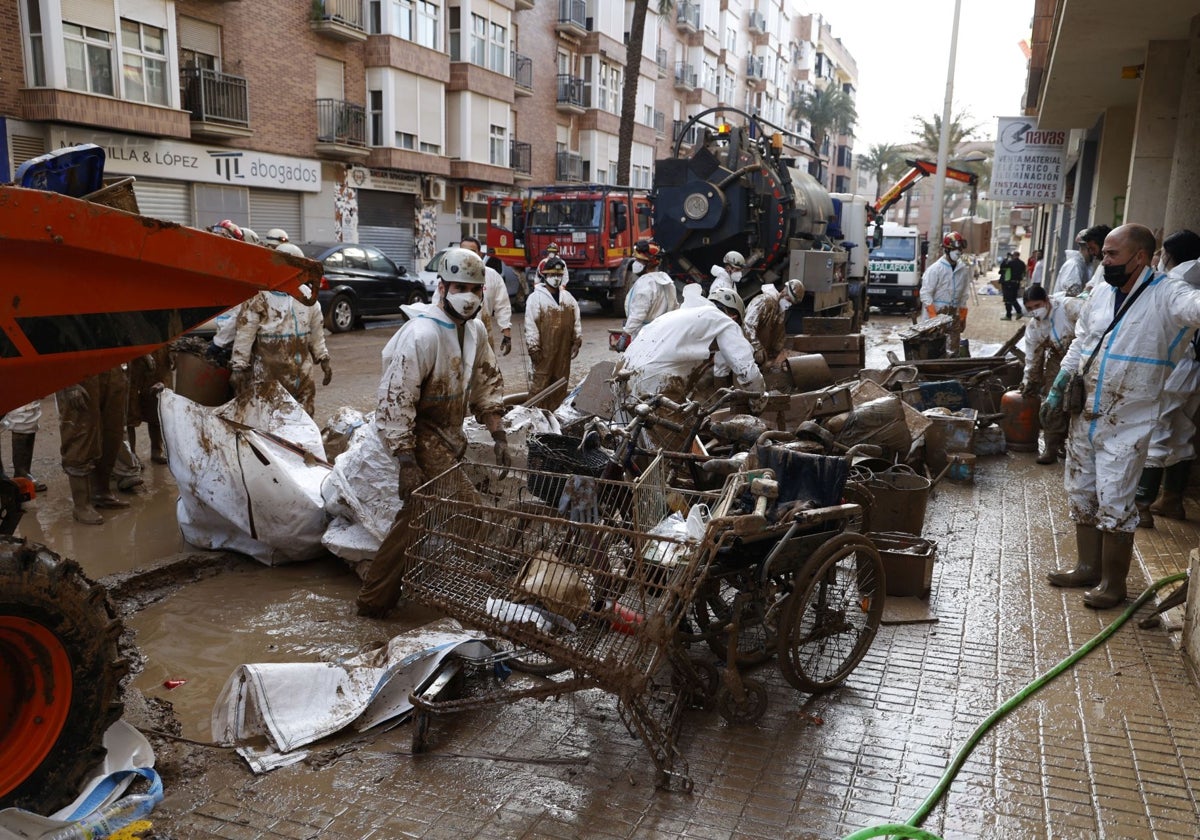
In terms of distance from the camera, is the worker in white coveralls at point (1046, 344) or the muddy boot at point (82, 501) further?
the worker in white coveralls at point (1046, 344)

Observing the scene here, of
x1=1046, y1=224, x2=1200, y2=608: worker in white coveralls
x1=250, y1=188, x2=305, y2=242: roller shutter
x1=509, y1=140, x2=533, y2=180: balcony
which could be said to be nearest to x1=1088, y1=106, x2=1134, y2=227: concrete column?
x1=1046, y1=224, x2=1200, y2=608: worker in white coveralls

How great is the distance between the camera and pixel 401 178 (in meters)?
28.4

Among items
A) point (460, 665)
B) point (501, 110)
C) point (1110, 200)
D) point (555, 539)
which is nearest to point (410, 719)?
point (460, 665)

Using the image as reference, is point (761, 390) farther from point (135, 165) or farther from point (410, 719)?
point (135, 165)

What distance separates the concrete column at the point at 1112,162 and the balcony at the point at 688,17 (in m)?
39.7

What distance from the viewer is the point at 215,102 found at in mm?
21562

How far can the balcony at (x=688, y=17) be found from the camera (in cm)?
4975

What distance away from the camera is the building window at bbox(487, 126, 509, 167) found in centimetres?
3228

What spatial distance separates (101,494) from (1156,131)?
9800 mm

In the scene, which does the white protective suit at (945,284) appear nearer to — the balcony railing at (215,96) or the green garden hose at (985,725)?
the green garden hose at (985,725)

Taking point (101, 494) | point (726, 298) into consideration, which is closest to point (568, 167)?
point (726, 298)

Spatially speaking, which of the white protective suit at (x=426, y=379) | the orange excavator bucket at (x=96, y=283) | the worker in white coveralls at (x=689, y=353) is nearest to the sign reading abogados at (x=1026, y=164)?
the worker in white coveralls at (x=689, y=353)

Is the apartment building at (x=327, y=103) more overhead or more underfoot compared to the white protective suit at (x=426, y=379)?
more overhead

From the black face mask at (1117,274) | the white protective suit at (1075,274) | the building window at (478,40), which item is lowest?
the white protective suit at (1075,274)
